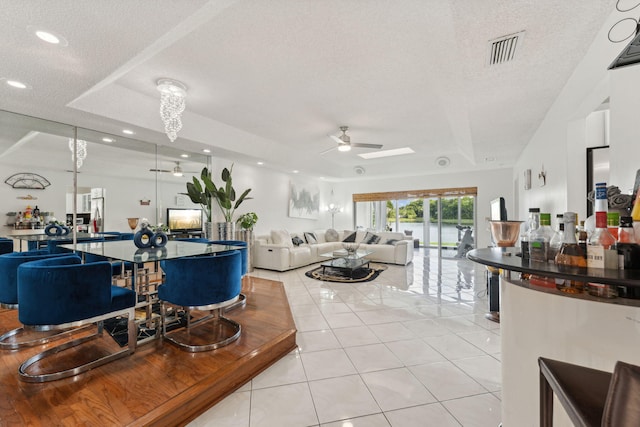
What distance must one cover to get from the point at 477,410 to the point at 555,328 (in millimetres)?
1021

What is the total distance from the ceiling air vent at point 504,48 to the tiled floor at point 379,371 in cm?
249

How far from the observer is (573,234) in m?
1.20

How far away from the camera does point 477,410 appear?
5.81ft

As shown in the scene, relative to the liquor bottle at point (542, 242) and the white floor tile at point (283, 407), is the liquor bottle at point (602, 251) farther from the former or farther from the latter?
the white floor tile at point (283, 407)

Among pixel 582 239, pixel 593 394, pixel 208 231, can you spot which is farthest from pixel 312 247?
pixel 593 394

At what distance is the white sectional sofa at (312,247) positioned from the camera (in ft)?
19.5

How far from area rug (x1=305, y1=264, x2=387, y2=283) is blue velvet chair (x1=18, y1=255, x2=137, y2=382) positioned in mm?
3564

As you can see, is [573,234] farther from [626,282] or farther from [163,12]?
[163,12]

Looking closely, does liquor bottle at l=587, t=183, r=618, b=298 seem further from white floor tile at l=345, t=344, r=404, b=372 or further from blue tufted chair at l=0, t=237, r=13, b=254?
blue tufted chair at l=0, t=237, r=13, b=254

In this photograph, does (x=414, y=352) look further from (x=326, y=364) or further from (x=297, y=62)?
(x=297, y=62)

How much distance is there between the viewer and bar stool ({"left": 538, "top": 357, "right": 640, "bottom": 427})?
60 centimetres

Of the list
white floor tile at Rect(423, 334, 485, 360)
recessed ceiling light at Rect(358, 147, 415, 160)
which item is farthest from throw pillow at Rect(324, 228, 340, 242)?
white floor tile at Rect(423, 334, 485, 360)

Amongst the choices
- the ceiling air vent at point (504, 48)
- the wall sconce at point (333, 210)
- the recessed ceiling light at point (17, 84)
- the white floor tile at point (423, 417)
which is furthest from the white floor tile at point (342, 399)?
the wall sconce at point (333, 210)

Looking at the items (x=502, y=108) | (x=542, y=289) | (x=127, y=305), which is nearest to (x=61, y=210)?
(x=127, y=305)
